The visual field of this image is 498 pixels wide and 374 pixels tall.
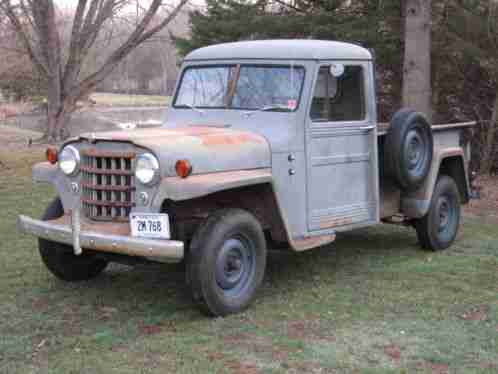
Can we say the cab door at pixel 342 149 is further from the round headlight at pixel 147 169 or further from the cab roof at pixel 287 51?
the round headlight at pixel 147 169

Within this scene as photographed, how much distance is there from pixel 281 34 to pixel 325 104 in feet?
26.8

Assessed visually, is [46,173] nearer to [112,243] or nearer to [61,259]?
[61,259]

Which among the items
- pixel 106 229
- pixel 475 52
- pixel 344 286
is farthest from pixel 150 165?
pixel 475 52

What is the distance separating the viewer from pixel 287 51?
5797mm

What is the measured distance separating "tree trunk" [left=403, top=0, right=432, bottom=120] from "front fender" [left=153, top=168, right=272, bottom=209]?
675 centimetres

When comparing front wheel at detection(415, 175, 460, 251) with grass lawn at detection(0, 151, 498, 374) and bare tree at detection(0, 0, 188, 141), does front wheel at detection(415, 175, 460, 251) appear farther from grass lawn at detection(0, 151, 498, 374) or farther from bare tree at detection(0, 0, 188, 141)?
bare tree at detection(0, 0, 188, 141)

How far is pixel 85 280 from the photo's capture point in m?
6.02

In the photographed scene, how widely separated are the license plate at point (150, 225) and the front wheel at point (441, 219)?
3.27m

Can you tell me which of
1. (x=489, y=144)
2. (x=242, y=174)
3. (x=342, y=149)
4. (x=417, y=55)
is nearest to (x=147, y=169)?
(x=242, y=174)

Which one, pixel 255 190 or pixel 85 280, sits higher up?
pixel 255 190

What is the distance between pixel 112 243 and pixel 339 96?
2.43 meters

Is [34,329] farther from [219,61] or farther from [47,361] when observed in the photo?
[219,61]

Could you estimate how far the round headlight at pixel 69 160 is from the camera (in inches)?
203

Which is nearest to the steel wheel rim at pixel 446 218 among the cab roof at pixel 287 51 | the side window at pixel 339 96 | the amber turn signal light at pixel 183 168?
the side window at pixel 339 96
